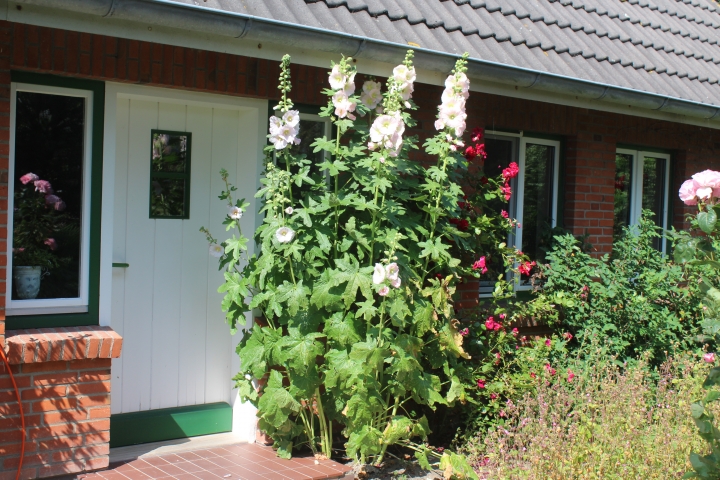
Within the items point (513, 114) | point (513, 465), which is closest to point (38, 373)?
point (513, 465)

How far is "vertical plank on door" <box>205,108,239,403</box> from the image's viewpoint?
5621 millimetres

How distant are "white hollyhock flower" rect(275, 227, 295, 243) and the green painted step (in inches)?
61.9

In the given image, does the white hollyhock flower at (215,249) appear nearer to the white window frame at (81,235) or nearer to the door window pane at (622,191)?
the white window frame at (81,235)

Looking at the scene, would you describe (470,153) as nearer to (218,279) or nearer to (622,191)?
(218,279)

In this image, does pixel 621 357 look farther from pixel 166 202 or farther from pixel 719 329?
pixel 166 202

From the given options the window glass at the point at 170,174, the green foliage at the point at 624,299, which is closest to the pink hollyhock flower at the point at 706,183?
the green foliage at the point at 624,299

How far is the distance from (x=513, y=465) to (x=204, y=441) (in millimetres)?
2044

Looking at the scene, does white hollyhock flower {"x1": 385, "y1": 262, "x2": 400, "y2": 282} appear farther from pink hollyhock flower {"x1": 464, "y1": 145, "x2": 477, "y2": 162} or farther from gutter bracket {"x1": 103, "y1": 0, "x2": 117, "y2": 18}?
gutter bracket {"x1": 103, "y1": 0, "x2": 117, "y2": 18}

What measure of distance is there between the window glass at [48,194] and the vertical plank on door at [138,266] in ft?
1.48

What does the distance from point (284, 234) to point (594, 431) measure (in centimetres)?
216

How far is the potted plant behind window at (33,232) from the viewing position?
186 inches

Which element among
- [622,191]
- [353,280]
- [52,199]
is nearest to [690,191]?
[353,280]

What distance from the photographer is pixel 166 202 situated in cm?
546

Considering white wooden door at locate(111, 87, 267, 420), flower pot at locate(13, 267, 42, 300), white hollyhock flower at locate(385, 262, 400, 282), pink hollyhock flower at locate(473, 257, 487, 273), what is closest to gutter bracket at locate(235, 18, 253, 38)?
white wooden door at locate(111, 87, 267, 420)
